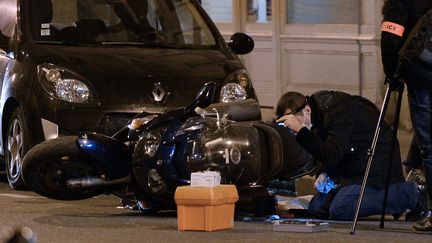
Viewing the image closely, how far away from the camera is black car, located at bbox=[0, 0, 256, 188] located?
35.6ft

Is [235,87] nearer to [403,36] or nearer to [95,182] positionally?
[95,182]

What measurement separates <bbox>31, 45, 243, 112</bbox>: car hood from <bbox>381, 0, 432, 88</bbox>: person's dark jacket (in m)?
2.63

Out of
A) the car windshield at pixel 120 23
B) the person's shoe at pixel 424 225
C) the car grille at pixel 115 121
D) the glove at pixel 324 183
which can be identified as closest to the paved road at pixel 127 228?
the person's shoe at pixel 424 225

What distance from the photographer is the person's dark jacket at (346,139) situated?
9148 mm

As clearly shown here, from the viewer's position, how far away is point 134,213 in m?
9.97

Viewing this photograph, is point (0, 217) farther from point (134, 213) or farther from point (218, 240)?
point (218, 240)

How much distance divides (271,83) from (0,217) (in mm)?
8171

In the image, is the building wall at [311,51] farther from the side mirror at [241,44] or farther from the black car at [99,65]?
the black car at [99,65]

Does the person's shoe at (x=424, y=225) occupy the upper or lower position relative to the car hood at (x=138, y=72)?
lower

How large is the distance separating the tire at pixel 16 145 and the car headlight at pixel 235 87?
1.57 metres

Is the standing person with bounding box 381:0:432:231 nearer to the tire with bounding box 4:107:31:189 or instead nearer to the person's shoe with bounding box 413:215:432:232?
the person's shoe with bounding box 413:215:432:232

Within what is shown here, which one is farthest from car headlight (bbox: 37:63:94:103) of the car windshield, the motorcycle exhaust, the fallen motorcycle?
the motorcycle exhaust

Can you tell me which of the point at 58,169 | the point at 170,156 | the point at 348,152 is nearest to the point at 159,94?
the point at 58,169

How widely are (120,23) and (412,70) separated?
4.10 m
